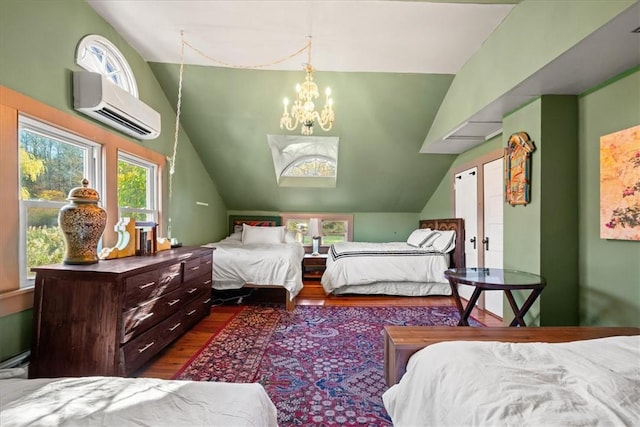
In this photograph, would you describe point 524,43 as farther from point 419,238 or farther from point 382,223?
point 382,223

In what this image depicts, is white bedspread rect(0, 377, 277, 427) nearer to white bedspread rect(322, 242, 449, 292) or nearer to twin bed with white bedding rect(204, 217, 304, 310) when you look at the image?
twin bed with white bedding rect(204, 217, 304, 310)

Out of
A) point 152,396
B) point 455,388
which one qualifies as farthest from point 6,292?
point 455,388

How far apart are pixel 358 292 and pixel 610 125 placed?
305cm

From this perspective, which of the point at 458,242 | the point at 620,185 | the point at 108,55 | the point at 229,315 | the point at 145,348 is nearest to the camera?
the point at 620,185

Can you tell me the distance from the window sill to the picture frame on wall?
Answer: 142 inches

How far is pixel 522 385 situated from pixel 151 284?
2114 mm

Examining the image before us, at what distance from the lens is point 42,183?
6.32ft

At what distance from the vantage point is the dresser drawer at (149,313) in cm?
171

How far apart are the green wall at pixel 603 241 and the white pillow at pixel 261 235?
3.83 meters

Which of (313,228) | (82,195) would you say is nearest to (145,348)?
(82,195)

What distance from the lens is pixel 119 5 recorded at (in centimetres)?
222

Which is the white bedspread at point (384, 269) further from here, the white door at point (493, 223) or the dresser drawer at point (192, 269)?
the dresser drawer at point (192, 269)

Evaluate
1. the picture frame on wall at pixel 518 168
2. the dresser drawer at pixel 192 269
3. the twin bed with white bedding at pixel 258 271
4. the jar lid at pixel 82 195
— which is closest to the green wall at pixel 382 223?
the twin bed with white bedding at pixel 258 271

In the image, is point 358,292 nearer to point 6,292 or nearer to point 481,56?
point 481,56
